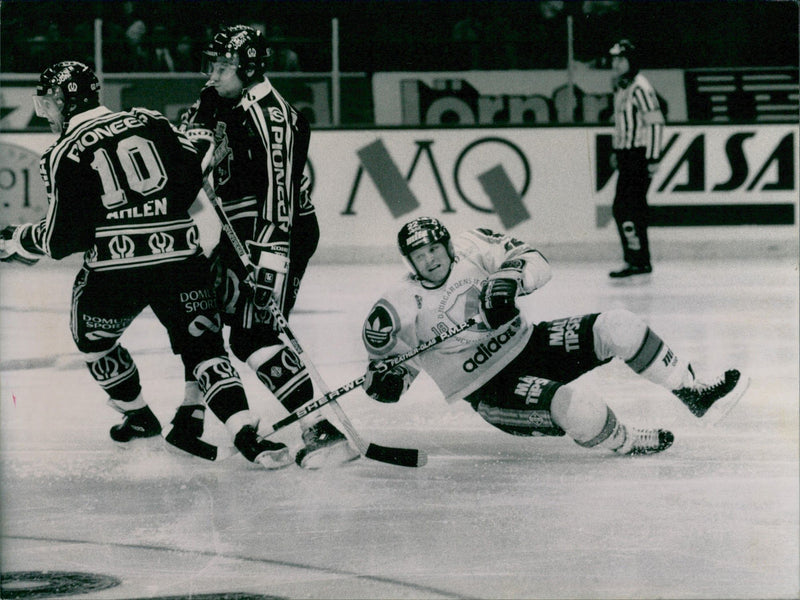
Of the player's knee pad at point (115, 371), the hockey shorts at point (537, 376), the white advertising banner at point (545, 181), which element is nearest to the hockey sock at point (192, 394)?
the player's knee pad at point (115, 371)

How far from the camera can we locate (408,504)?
2434mm

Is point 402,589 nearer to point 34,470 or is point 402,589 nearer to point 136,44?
point 34,470

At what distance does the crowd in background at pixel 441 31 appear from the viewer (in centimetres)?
624

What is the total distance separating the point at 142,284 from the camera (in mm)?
2598

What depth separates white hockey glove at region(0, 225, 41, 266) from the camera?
259 cm

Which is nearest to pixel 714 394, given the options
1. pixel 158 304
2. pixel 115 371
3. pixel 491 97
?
pixel 158 304

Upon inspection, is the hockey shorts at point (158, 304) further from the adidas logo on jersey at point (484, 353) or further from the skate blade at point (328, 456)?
the adidas logo on jersey at point (484, 353)

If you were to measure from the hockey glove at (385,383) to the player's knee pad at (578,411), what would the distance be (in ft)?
1.05

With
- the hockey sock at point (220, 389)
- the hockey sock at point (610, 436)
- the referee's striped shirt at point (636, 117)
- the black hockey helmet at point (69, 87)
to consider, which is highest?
the referee's striped shirt at point (636, 117)

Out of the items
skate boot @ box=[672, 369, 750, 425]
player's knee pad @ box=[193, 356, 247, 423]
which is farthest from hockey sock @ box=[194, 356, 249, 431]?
skate boot @ box=[672, 369, 750, 425]

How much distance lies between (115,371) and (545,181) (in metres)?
3.77

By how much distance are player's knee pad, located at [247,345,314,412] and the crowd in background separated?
11.3ft

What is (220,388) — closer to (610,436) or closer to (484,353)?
(484,353)

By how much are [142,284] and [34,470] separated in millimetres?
459
